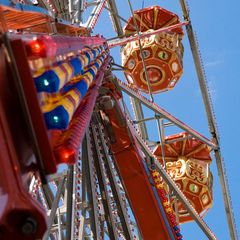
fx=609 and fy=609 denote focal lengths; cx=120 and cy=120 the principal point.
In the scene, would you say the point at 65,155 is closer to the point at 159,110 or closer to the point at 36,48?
the point at 36,48

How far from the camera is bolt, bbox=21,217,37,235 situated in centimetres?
301

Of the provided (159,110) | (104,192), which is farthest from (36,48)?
(159,110)

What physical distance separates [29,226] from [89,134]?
275 inches

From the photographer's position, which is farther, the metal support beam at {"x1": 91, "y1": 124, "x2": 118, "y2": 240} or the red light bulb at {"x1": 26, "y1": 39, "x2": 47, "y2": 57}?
the metal support beam at {"x1": 91, "y1": 124, "x2": 118, "y2": 240}

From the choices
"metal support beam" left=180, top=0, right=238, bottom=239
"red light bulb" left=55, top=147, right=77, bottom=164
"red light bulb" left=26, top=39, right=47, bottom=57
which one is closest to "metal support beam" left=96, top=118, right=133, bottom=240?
"metal support beam" left=180, top=0, right=238, bottom=239

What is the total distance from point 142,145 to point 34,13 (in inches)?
192

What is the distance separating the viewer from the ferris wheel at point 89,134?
313 cm

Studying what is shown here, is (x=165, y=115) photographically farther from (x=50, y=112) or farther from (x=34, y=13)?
(x=50, y=112)

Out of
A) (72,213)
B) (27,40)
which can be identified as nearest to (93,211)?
(72,213)

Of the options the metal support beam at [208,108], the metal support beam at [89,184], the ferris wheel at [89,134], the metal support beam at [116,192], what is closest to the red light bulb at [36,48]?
the ferris wheel at [89,134]

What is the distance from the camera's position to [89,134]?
10000 mm

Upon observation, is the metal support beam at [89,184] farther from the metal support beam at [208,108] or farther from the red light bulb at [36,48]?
the red light bulb at [36,48]

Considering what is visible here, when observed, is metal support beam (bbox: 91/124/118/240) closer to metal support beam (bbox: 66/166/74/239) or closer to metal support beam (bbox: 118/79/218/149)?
metal support beam (bbox: 66/166/74/239)

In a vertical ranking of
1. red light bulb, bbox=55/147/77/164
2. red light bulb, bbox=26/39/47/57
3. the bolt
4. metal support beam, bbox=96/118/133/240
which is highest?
red light bulb, bbox=26/39/47/57
